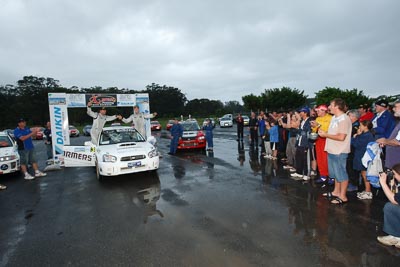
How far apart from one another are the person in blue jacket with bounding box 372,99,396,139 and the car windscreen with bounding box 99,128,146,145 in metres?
6.28

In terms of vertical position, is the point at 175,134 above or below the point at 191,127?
below

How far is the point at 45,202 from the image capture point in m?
5.30

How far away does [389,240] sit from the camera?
2.95m

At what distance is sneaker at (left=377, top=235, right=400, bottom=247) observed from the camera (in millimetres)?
2908

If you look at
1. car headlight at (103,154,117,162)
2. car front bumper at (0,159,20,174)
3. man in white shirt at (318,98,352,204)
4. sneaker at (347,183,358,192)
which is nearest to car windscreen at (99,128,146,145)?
car headlight at (103,154,117,162)

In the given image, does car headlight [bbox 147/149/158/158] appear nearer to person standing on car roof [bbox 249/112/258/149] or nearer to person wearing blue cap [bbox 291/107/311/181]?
person wearing blue cap [bbox 291/107/311/181]

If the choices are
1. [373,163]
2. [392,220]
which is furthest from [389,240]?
[373,163]

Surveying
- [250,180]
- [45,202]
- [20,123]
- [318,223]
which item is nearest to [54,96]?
[20,123]

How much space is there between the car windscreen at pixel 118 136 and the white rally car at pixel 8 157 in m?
3.07

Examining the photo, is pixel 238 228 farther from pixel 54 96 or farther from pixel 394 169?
pixel 54 96

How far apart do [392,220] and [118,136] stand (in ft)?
22.6

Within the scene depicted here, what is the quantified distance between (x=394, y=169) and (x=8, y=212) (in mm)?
6803

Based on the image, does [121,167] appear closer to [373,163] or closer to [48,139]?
[373,163]

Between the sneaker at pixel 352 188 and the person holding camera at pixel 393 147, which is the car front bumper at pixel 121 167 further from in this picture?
the person holding camera at pixel 393 147
